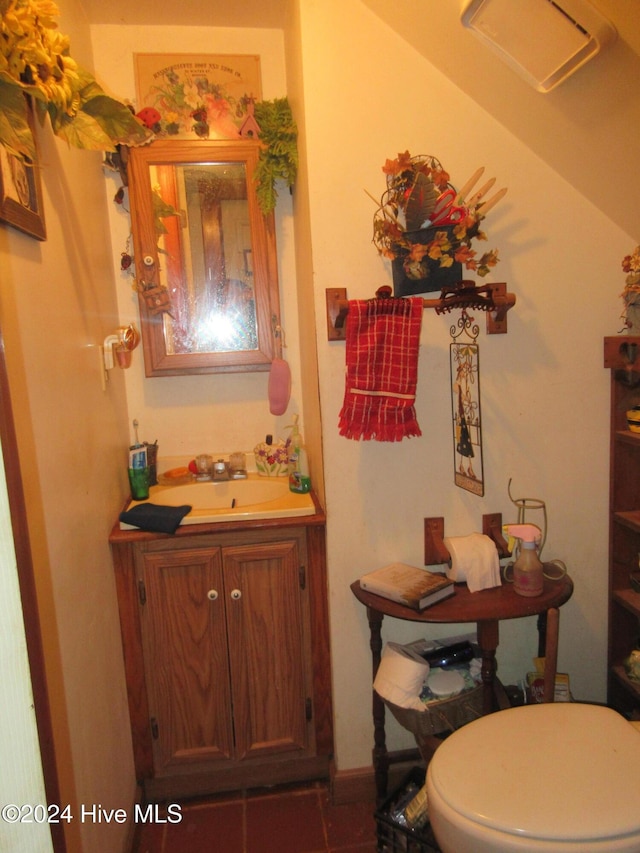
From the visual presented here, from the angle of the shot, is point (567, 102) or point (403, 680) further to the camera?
point (403, 680)

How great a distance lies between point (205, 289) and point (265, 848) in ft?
5.97

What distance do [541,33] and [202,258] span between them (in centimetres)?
125

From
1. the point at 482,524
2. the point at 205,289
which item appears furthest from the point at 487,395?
the point at 205,289

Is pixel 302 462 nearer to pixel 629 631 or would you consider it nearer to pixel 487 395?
pixel 487 395

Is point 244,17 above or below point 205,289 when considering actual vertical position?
above

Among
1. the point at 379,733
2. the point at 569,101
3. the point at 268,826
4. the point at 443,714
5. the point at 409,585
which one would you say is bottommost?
the point at 268,826

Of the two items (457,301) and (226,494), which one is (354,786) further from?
(457,301)

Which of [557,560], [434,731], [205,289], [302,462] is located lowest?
[434,731]

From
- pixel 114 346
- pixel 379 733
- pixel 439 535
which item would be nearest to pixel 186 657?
pixel 379 733

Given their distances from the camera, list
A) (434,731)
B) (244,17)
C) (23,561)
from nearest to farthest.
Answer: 1. (23,561)
2. (434,731)
3. (244,17)

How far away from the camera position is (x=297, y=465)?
1955mm

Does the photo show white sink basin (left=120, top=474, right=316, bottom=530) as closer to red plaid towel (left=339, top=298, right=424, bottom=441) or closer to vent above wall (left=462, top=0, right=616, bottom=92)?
red plaid towel (left=339, top=298, right=424, bottom=441)

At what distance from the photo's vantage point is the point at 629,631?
1.73m

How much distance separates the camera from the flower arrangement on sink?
1.39 m
